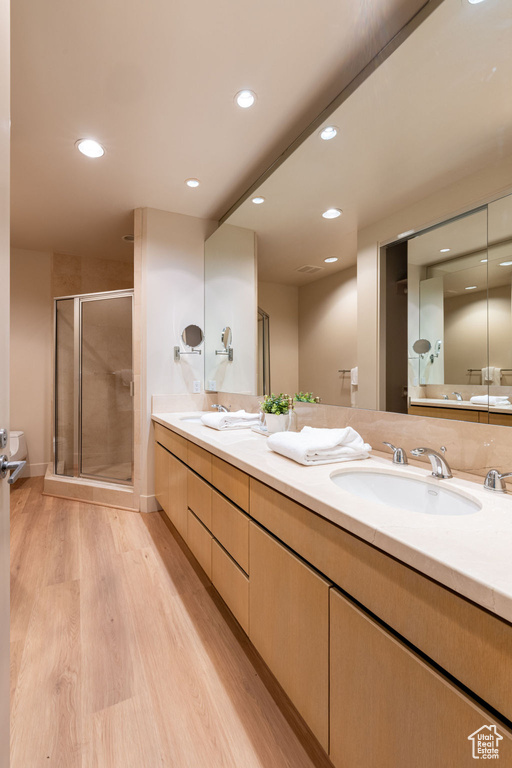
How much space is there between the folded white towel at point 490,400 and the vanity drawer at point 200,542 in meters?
1.26

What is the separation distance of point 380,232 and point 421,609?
4.51 ft

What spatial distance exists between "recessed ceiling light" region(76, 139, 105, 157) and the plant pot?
1880 millimetres

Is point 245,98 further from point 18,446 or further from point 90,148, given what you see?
point 18,446

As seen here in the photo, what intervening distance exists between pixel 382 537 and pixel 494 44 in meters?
1.46

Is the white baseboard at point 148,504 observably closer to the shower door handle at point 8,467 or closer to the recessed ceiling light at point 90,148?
the shower door handle at point 8,467

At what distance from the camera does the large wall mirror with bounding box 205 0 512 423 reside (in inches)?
43.8

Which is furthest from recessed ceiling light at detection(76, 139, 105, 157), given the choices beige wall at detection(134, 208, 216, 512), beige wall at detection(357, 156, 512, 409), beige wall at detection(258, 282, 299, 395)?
beige wall at detection(357, 156, 512, 409)

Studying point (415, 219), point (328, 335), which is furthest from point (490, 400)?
point (328, 335)

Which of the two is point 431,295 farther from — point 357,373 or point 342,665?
point 342,665

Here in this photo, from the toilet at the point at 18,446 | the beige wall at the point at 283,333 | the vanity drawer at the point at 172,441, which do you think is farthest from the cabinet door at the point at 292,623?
the toilet at the point at 18,446

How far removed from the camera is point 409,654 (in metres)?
0.67

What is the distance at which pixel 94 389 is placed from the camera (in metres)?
3.42

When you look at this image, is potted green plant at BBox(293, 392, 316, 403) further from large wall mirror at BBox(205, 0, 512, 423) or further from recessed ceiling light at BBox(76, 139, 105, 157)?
recessed ceiling light at BBox(76, 139, 105, 157)

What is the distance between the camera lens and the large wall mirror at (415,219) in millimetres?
1111
